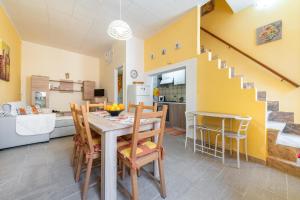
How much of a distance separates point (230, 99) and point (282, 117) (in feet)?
3.70

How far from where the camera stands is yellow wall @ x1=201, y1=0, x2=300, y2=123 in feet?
8.11

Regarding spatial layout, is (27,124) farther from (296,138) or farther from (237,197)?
(296,138)

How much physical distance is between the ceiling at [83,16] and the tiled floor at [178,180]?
10.4ft

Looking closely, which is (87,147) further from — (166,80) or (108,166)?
(166,80)

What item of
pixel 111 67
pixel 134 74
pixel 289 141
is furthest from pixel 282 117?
pixel 111 67

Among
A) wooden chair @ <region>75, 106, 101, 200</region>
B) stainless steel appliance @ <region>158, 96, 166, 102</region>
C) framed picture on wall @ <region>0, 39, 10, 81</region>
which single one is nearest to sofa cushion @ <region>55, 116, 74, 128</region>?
framed picture on wall @ <region>0, 39, 10, 81</region>

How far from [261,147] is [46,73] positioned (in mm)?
6918

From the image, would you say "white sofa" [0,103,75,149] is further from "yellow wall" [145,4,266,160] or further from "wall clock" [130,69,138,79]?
"yellow wall" [145,4,266,160]

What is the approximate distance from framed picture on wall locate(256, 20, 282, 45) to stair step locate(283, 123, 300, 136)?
1.73m

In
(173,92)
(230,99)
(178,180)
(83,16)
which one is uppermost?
(83,16)

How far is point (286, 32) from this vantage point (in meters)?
2.54

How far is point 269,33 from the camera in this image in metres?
2.74

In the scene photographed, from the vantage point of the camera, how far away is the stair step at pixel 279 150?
1.84 m

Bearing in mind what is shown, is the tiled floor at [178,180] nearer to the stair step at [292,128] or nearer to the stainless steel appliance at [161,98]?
the stair step at [292,128]
